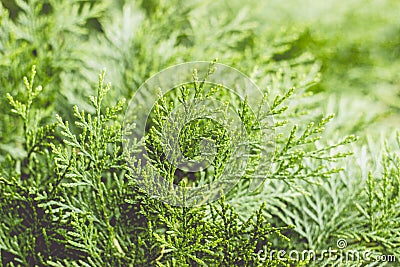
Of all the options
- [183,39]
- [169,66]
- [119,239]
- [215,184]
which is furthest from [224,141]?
[183,39]

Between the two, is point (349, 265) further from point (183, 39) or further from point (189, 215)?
point (183, 39)
